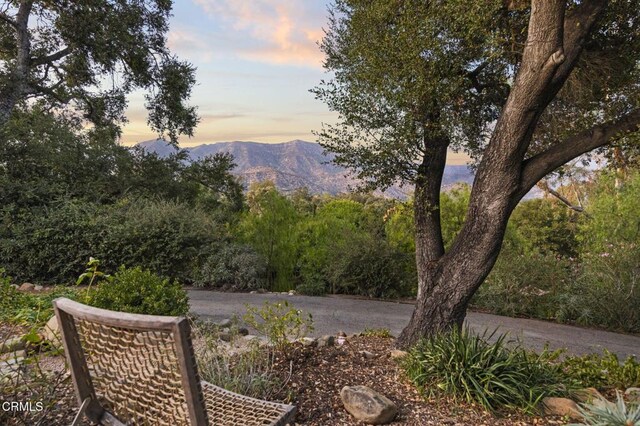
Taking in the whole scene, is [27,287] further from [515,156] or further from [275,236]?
[515,156]

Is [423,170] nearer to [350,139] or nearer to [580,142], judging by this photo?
[350,139]

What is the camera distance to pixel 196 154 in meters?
11.6

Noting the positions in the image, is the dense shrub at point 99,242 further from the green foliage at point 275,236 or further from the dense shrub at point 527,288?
the dense shrub at point 527,288

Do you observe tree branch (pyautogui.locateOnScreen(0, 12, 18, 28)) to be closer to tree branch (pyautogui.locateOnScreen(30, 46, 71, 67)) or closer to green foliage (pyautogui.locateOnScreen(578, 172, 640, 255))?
tree branch (pyautogui.locateOnScreen(30, 46, 71, 67))

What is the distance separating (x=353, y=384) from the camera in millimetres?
2988

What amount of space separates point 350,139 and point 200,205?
7105mm

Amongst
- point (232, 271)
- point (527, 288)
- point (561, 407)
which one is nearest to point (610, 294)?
point (527, 288)

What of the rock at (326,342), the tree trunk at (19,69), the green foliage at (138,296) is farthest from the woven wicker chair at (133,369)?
the tree trunk at (19,69)

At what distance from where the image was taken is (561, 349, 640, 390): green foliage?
3.31 meters

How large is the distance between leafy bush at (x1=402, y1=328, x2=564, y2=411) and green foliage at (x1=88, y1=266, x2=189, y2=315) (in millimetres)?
2287

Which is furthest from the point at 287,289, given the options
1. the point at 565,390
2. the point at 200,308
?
the point at 565,390

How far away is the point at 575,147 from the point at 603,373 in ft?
6.36

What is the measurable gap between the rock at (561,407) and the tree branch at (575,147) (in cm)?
154

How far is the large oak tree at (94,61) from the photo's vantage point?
9.13 metres
